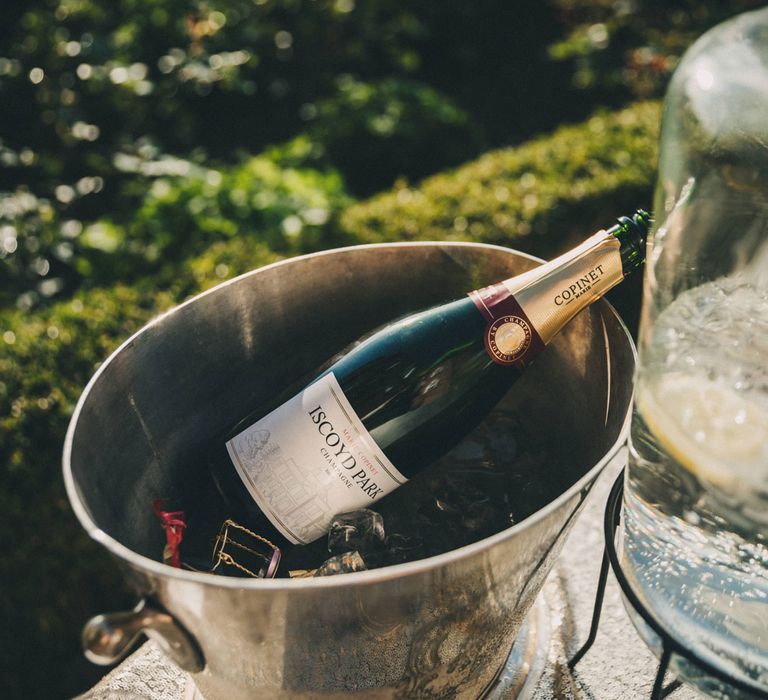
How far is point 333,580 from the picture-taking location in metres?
0.71

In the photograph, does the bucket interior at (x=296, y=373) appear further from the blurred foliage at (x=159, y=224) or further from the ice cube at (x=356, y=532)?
the blurred foliage at (x=159, y=224)

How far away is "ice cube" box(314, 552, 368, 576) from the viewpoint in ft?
3.21

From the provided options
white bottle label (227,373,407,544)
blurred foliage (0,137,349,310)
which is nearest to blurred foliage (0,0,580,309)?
blurred foliage (0,137,349,310)

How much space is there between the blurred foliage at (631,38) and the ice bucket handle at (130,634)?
377 centimetres

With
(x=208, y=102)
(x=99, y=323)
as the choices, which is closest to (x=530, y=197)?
(x=99, y=323)

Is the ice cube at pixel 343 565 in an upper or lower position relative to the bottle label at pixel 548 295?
lower

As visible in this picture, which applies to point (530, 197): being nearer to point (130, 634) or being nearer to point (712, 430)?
point (712, 430)

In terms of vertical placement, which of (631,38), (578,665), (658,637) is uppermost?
(631,38)

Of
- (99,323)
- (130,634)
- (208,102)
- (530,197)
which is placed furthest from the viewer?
(208,102)

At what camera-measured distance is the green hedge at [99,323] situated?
7.14 ft

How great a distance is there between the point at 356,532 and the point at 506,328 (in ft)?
1.59

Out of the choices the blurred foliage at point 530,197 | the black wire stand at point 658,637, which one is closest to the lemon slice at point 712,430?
the black wire stand at point 658,637

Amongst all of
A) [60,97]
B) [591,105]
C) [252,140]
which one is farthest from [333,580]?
[591,105]

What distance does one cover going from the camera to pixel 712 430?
33.0 inches
